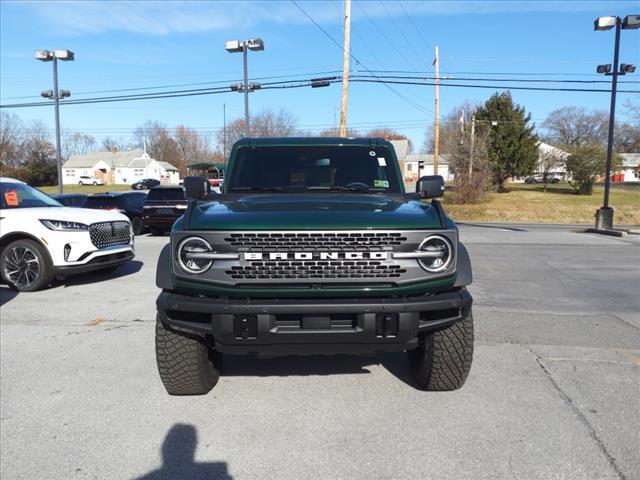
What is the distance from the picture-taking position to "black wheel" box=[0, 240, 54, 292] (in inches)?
288

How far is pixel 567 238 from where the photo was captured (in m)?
15.7

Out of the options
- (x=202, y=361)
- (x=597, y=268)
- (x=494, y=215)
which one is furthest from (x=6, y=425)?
(x=494, y=215)

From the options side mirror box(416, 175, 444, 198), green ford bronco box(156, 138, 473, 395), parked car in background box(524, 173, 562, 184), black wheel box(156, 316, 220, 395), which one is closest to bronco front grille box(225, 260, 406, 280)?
green ford bronco box(156, 138, 473, 395)

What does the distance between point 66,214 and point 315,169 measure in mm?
4776

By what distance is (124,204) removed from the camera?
53.7 feet

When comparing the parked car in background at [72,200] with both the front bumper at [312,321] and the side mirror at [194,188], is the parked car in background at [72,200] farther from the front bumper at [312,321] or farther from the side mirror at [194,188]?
the front bumper at [312,321]

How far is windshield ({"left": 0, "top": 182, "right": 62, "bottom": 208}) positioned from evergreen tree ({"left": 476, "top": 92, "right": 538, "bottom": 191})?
35866 millimetres

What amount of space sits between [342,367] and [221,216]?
1815 millimetres

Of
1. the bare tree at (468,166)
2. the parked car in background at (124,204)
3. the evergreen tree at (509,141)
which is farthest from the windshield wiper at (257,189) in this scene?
the evergreen tree at (509,141)

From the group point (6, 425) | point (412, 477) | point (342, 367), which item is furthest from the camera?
point (342, 367)

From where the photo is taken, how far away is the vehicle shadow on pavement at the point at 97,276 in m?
8.17

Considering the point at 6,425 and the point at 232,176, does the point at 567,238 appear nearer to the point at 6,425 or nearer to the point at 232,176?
the point at 232,176

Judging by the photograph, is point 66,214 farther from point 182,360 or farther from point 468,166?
point 468,166

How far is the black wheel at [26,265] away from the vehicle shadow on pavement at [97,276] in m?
0.56
